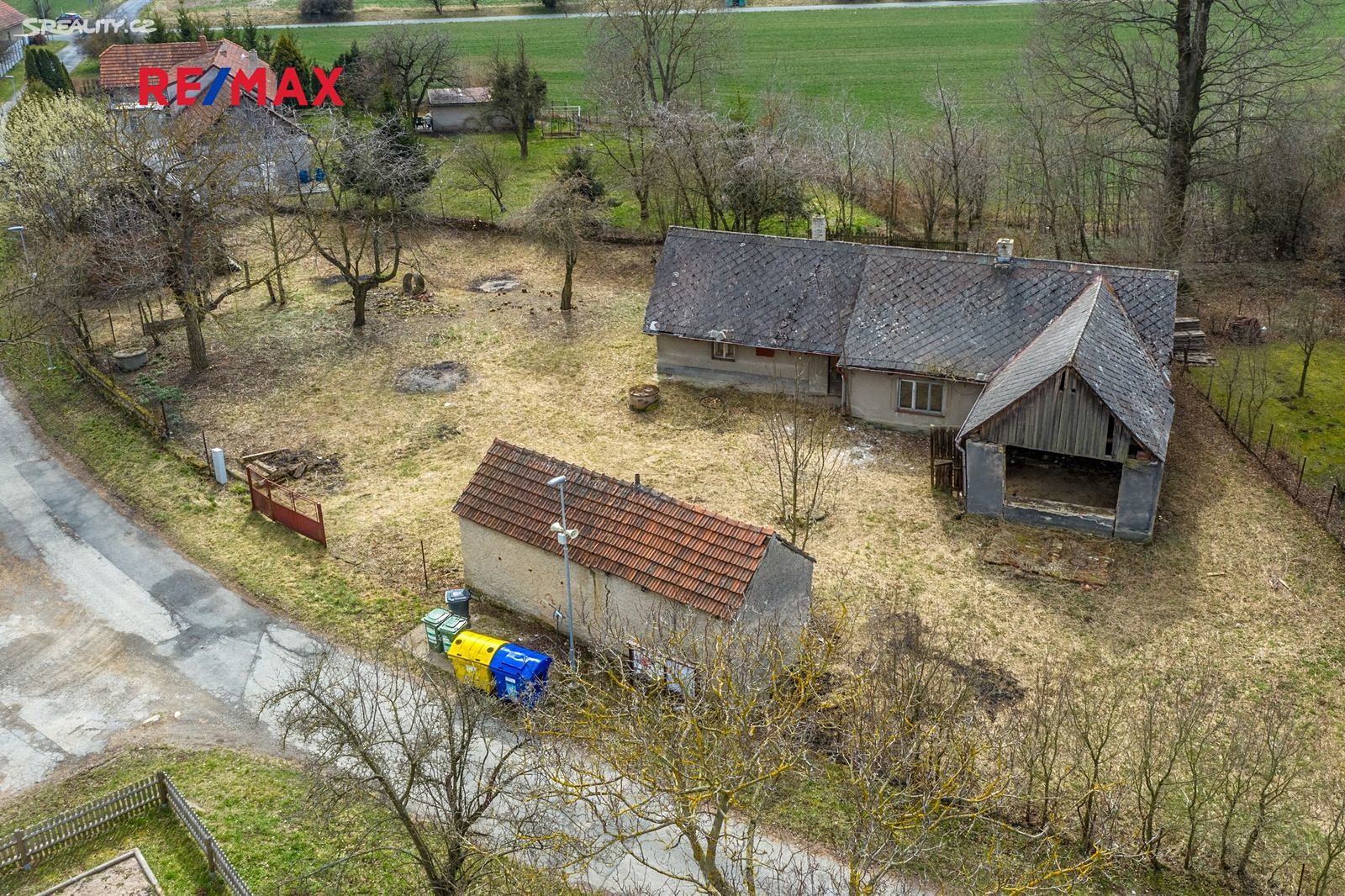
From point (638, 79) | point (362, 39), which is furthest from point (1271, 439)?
point (362, 39)

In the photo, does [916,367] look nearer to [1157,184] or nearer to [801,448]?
[801,448]

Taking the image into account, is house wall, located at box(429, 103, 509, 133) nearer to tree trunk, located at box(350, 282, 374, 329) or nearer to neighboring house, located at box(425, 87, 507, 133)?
neighboring house, located at box(425, 87, 507, 133)

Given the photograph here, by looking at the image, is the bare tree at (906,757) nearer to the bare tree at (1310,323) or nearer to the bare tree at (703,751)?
the bare tree at (703,751)

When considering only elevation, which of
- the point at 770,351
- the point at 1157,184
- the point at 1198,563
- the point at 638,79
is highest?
the point at 638,79

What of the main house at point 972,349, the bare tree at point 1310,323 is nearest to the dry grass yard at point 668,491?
the main house at point 972,349

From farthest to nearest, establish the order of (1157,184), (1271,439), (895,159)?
(895,159) < (1157,184) < (1271,439)

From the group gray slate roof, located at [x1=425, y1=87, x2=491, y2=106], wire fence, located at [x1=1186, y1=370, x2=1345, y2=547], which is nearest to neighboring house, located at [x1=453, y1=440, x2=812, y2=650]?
wire fence, located at [x1=1186, y1=370, x2=1345, y2=547]

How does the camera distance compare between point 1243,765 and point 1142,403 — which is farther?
point 1142,403
